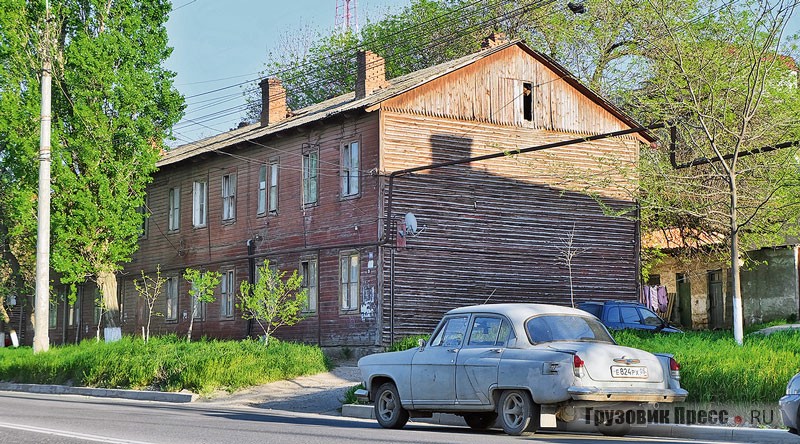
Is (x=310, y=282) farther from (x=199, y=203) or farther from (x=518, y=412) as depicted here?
(x=518, y=412)

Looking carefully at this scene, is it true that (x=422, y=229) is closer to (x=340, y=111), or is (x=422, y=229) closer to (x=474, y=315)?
(x=340, y=111)

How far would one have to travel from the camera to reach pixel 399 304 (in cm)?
3095

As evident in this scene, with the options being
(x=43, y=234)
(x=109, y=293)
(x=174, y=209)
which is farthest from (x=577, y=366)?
(x=174, y=209)

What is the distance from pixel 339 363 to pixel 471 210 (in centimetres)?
619

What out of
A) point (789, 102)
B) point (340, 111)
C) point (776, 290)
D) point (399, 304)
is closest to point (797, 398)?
point (789, 102)

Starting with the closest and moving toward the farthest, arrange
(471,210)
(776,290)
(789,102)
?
1. (789,102)
2. (471,210)
3. (776,290)

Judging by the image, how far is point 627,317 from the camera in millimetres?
27750

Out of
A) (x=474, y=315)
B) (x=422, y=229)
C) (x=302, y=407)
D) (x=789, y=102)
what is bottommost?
(x=302, y=407)

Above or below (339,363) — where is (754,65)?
above

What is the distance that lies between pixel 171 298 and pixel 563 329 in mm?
30361

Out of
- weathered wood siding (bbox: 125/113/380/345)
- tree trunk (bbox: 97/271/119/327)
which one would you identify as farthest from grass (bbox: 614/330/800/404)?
tree trunk (bbox: 97/271/119/327)

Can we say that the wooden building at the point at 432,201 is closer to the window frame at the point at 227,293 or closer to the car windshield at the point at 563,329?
the window frame at the point at 227,293

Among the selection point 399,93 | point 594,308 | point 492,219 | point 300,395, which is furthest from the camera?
point 492,219

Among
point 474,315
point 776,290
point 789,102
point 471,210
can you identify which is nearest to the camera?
point 474,315
